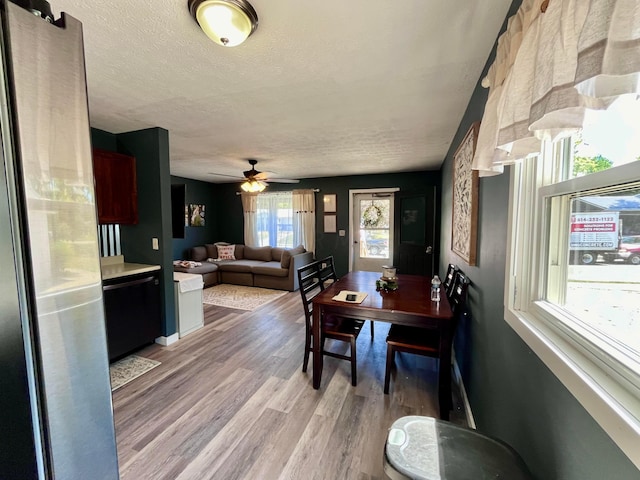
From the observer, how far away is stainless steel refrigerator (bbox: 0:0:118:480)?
1.55 feet

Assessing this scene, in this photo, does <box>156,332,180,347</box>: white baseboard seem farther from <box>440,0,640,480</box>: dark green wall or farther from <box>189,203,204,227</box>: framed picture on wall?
<box>189,203,204,227</box>: framed picture on wall

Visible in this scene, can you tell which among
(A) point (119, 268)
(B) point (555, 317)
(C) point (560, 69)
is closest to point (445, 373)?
(B) point (555, 317)

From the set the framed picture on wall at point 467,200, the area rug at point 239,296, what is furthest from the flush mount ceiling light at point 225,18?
the area rug at point 239,296

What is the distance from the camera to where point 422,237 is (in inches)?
171

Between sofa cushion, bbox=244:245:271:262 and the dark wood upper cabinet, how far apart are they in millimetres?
3140

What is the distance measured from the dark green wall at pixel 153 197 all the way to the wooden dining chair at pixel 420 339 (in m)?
2.38

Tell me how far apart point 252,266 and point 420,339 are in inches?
155

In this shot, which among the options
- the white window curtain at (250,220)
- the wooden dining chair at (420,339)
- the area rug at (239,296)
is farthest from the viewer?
the white window curtain at (250,220)

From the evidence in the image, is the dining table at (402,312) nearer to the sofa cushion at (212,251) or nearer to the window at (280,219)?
the window at (280,219)

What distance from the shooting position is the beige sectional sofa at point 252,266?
505 cm

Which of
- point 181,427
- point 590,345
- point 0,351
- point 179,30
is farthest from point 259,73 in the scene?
point 181,427

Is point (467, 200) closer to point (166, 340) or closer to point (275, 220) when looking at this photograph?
point (166, 340)

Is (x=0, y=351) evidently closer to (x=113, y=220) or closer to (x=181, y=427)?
(x=181, y=427)

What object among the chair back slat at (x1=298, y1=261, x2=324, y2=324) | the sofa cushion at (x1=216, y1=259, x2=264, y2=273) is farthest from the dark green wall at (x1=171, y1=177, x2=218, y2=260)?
the chair back slat at (x1=298, y1=261, x2=324, y2=324)
